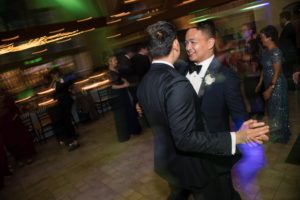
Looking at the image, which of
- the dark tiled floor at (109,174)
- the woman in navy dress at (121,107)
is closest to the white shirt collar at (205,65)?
the dark tiled floor at (109,174)

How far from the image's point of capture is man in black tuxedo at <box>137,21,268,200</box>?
4.51 ft

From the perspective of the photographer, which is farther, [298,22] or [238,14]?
[238,14]

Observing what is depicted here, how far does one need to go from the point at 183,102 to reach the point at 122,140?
377 centimetres

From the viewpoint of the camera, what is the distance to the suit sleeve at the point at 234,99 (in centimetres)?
182

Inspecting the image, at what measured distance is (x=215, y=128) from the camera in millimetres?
1932

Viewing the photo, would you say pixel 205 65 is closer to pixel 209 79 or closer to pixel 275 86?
pixel 209 79

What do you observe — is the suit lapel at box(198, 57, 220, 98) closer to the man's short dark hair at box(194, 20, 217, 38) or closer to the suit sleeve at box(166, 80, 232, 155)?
the man's short dark hair at box(194, 20, 217, 38)

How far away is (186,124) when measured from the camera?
136 centimetres

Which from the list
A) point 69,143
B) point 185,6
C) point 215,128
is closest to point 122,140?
point 69,143

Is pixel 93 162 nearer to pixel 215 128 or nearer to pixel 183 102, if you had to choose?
pixel 215 128

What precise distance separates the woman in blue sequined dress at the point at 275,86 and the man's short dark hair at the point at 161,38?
2.00 m

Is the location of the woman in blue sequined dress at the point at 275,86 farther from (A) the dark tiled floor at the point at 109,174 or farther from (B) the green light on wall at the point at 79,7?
(B) the green light on wall at the point at 79,7

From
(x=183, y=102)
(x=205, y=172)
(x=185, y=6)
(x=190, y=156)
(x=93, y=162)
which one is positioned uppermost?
(x=185, y=6)

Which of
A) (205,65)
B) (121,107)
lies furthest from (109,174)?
(205,65)
